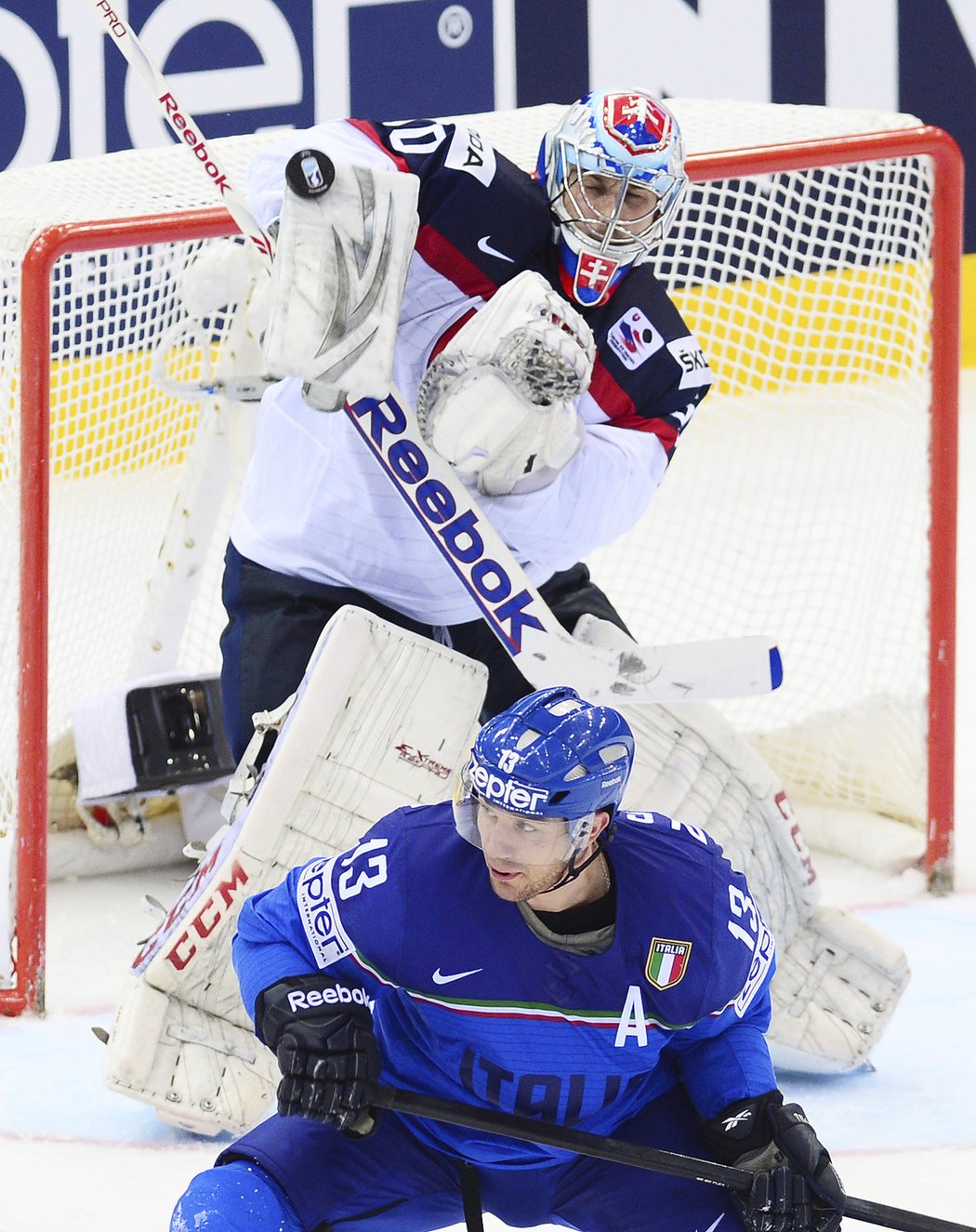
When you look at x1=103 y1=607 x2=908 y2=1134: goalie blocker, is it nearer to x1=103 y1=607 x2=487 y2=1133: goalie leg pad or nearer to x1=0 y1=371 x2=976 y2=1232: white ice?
x1=103 y1=607 x2=487 y2=1133: goalie leg pad

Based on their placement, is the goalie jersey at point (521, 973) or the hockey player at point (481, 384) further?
the hockey player at point (481, 384)

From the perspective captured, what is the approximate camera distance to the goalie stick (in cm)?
241

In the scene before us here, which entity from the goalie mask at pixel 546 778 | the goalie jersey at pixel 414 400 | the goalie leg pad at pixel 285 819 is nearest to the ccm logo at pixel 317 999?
the goalie mask at pixel 546 778

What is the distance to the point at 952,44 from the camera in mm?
5500

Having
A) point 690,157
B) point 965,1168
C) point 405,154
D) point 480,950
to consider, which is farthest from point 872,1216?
point 690,157

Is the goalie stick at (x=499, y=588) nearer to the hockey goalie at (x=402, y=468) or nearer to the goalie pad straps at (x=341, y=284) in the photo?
the hockey goalie at (x=402, y=468)

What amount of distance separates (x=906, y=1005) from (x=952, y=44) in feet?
11.3

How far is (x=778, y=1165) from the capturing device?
5.80 ft

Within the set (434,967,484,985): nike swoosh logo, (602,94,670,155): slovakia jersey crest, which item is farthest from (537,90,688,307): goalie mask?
(434,967,484,985): nike swoosh logo

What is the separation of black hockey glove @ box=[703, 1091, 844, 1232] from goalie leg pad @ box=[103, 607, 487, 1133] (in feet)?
2.78

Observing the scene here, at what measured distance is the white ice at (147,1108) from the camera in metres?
2.32

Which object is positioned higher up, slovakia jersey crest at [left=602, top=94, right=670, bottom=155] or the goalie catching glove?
slovakia jersey crest at [left=602, top=94, right=670, bottom=155]

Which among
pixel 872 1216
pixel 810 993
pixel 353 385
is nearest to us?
pixel 872 1216

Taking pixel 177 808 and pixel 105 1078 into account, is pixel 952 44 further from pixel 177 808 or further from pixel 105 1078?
pixel 105 1078
